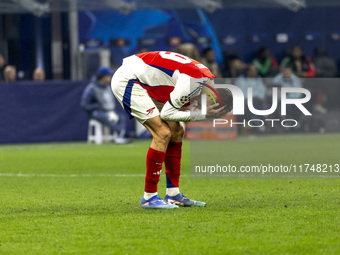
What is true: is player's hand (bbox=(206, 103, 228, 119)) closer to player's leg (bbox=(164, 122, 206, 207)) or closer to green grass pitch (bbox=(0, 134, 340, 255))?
player's leg (bbox=(164, 122, 206, 207))

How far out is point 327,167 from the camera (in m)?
10.5

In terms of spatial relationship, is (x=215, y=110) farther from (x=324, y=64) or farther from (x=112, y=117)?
(x=324, y=64)

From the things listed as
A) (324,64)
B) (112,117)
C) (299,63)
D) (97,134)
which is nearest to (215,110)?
(112,117)

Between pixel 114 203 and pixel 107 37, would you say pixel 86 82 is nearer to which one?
pixel 107 37

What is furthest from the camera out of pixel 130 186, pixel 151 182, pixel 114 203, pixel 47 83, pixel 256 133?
pixel 47 83

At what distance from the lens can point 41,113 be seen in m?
18.6

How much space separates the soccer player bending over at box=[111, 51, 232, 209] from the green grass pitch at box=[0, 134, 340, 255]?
1.21 feet

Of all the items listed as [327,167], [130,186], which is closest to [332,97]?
[327,167]

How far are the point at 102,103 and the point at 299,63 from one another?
19.7ft

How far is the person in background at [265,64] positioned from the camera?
21.9 metres

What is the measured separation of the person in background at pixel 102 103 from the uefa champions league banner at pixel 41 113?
439 millimetres

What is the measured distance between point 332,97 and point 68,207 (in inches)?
490

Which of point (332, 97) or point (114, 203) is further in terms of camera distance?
point (332, 97)

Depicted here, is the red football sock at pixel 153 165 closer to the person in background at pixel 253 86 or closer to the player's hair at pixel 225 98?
the player's hair at pixel 225 98
